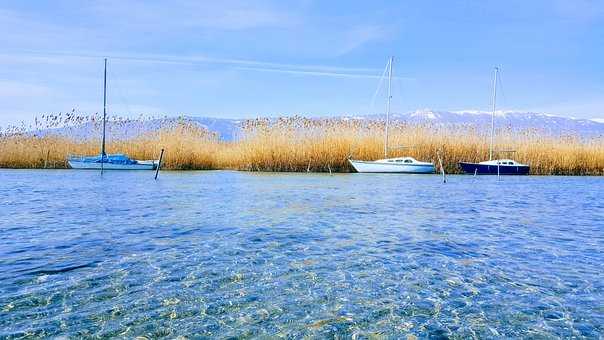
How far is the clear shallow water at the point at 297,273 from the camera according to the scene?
5371mm

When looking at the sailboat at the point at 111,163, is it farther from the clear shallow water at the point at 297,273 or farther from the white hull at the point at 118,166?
the clear shallow water at the point at 297,273

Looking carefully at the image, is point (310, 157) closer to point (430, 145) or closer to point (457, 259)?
point (430, 145)

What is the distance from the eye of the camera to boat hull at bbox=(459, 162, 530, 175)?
36.5 metres

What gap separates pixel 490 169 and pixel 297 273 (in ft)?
106

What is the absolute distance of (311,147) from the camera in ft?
118

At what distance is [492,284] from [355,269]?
1889 mm

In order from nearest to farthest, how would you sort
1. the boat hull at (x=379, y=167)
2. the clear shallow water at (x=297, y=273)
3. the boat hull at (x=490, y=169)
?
the clear shallow water at (x=297, y=273) → the boat hull at (x=379, y=167) → the boat hull at (x=490, y=169)

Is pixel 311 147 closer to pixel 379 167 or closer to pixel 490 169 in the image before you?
pixel 379 167

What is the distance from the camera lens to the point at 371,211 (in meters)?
14.8

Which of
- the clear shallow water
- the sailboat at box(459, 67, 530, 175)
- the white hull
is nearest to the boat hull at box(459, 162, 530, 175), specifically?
the sailboat at box(459, 67, 530, 175)

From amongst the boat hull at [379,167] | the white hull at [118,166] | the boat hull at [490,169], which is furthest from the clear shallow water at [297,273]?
the white hull at [118,166]

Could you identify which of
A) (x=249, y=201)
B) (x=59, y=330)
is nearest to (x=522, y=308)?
(x=59, y=330)

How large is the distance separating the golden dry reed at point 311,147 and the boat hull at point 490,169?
1781mm

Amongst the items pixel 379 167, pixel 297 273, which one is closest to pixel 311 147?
pixel 379 167
